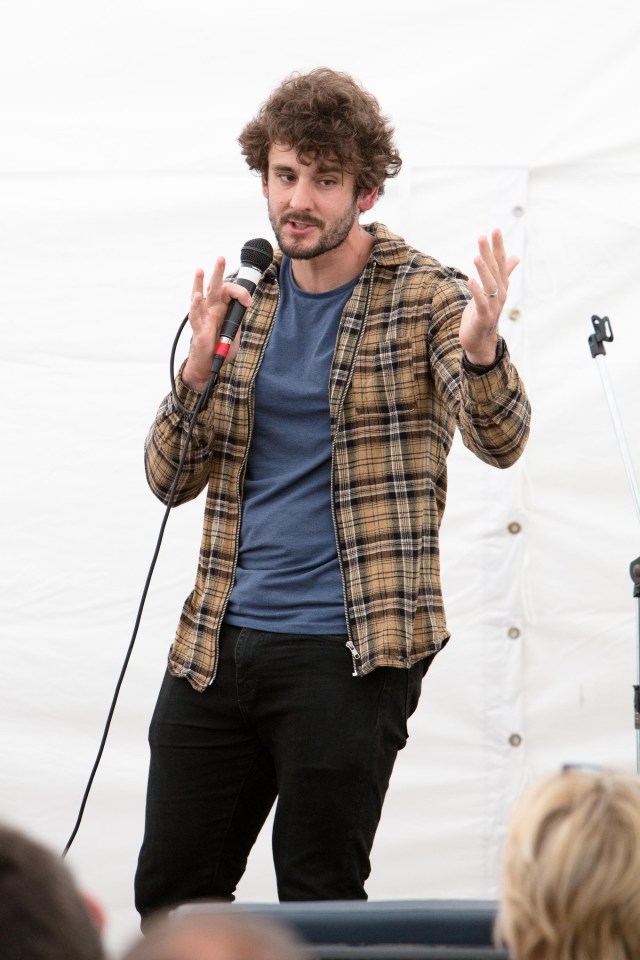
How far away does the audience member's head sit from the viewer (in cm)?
70

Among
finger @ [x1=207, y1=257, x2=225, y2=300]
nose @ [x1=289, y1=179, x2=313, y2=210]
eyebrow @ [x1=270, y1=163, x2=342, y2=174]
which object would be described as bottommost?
finger @ [x1=207, y1=257, x2=225, y2=300]

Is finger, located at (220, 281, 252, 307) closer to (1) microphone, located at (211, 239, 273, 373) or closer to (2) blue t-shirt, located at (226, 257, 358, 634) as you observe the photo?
(1) microphone, located at (211, 239, 273, 373)

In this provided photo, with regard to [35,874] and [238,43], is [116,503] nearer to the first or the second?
[238,43]

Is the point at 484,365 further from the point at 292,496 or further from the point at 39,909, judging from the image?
the point at 39,909

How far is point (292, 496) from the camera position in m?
2.17

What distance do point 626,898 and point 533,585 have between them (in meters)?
2.18

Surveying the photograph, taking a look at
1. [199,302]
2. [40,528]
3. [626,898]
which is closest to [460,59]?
[199,302]

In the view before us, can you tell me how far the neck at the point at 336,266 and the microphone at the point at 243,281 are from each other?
74 millimetres

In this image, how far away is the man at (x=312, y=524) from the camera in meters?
2.08

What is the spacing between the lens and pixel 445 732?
3055mm

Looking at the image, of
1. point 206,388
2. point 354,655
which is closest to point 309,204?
point 206,388

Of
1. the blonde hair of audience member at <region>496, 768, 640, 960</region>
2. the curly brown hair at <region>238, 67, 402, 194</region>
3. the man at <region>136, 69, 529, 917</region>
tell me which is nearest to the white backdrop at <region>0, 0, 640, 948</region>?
the curly brown hair at <region>238, 67, 402, 194</region>

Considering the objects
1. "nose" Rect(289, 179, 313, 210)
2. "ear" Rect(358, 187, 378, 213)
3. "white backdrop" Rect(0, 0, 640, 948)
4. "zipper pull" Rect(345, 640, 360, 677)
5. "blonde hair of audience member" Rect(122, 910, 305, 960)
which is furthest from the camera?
"white backdrop" Rect(0, 0, 640, 948)

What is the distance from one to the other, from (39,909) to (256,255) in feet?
5.44
